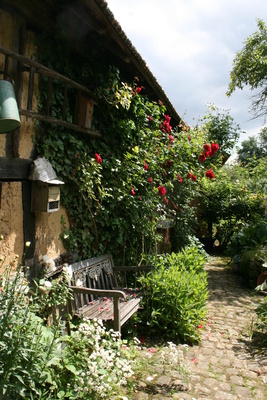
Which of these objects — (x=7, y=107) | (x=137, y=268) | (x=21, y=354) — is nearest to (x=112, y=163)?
(x=137, y=268)

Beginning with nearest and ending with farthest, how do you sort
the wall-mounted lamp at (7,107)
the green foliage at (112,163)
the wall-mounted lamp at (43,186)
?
the wall-mounted lamp at (7,107)
the wall-mounted lamp at (43,186)
the green foliage at (112,163)

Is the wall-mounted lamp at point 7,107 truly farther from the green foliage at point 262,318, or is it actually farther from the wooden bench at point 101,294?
the green foliage at point 262,318

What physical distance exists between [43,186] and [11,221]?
445 mm

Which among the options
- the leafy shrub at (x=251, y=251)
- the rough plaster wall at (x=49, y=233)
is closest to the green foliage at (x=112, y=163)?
the rough plaster wall at (x=49, y=233)

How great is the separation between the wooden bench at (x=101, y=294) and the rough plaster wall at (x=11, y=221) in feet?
2.15

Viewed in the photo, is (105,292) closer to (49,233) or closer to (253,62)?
(49,233)

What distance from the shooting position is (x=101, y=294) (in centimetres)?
326

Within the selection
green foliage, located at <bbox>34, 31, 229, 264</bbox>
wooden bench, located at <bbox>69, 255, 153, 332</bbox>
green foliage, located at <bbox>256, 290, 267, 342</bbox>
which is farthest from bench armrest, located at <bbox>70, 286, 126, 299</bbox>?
green foliage, located at <bbox>256, 290, 267, 342</bbox>

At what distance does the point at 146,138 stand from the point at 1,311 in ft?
12.0

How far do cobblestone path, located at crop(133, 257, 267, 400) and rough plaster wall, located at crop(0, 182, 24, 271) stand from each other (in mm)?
1648

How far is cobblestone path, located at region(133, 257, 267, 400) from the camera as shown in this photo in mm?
2875

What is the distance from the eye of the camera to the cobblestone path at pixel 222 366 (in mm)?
2875

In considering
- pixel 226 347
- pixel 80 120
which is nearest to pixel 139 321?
pixel 226 347

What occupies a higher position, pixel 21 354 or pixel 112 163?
pixel 112 163
